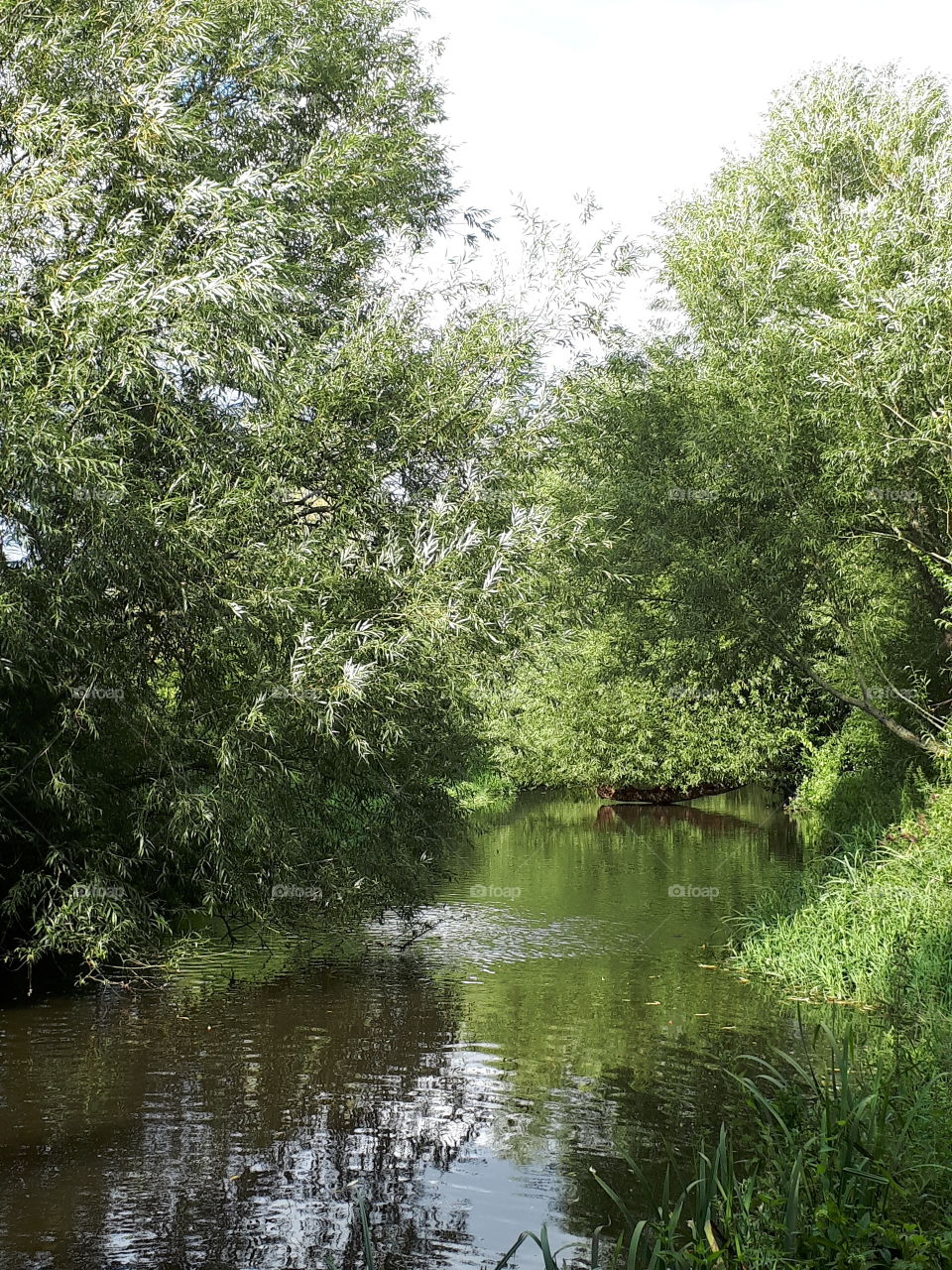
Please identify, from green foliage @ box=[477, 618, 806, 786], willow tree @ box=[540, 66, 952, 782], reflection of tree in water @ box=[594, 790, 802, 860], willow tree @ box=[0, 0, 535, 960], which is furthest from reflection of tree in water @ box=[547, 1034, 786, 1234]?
green foliage @ box=[477, 618, 806, 786]

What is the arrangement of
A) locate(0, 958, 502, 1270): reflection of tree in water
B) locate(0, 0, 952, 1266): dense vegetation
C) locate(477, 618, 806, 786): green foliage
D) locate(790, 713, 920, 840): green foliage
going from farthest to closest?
locate(477, 618, 806, 786): green foliage, locate(790, 713, 920, 840): green foliage, locate(0, 0, 952, 1266): dense vegetation, locate(0, 958, 502, 1270): reflection of tree in water

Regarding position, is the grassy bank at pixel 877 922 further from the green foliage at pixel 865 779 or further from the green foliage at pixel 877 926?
the green foliage at pixel 865 779

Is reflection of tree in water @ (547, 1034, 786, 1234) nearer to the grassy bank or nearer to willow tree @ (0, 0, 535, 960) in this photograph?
the grassy bank

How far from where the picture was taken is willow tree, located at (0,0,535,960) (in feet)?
33.5

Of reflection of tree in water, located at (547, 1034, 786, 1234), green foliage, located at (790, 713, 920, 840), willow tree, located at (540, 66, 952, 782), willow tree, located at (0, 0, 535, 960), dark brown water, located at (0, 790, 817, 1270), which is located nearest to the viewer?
dark brown water, located at (0, 790, 817, 1270)

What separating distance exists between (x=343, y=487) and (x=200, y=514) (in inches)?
81.5

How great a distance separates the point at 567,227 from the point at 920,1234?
11.8m

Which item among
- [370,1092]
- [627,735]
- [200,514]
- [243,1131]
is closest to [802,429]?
[200,514]

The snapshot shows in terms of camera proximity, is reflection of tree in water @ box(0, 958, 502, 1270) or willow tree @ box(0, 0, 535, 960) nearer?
reflection of tree in water @ box(0, 958, 502, 1270)

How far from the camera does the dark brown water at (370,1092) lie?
21.0 feet

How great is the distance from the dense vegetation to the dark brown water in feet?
3.31

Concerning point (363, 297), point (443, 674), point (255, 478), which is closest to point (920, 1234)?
point (443, 674)

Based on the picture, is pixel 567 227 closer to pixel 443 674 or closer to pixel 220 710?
pixel 443 674

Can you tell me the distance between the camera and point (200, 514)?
1069cm
